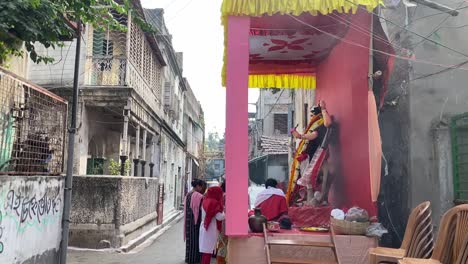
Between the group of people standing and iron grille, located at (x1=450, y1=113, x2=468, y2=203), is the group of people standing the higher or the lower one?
the lower one

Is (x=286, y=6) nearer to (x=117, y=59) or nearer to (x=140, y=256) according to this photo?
(x=140, y=256)

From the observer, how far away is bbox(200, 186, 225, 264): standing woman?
7410 millimetres

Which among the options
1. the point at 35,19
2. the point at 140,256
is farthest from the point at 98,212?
the point at 35,19

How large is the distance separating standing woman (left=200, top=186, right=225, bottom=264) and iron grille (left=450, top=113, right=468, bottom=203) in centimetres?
372

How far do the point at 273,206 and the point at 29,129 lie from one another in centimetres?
419

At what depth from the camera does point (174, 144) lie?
80.9 ft

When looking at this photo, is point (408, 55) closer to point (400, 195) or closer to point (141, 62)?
point (400, 195)

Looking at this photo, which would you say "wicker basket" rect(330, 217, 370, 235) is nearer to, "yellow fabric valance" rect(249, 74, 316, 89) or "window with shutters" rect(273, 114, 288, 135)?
"yellow fabric valance" rect(249, 74, 316, 89)

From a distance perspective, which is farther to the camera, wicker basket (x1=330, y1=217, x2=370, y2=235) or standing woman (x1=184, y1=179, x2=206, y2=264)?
standing woman (x1=184, y1=179, x2=206, y2=264)

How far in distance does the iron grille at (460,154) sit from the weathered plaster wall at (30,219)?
6035 millimetres

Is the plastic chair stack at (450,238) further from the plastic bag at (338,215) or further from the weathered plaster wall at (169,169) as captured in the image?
the weathered plaster wall at (169,169)

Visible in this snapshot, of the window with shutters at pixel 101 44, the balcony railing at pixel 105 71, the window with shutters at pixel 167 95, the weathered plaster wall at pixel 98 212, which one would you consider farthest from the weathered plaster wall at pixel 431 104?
the window with shutters at pixel 167 95

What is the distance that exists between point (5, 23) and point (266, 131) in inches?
989

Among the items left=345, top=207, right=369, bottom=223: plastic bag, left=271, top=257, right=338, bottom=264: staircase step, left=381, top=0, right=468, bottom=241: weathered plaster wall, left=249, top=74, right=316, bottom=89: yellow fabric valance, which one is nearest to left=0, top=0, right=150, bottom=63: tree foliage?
left=249, top=74, right=316, bottom=89: yellow fabric valance
